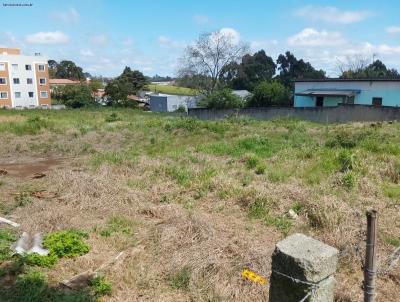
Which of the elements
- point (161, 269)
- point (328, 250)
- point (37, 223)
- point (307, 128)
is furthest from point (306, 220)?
point (307, 128)

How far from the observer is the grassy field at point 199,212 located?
12.6ft

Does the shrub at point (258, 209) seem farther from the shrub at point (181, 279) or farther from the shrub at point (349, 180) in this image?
the shrub at point (181, 279)

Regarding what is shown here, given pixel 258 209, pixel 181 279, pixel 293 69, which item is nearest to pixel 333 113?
pixel 258 209

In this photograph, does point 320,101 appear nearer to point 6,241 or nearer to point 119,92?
point 6,241

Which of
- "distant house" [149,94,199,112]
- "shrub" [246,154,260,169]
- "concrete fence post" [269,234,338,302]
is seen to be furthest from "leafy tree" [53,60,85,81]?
"concrete fence post" [269,234,338,302]

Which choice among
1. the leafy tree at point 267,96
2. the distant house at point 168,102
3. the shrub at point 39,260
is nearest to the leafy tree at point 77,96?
the distant house at point 168,102

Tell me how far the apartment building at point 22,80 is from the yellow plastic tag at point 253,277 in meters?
52.6

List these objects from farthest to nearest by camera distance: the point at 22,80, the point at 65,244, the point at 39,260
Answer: the point at 22,80
the point at 65,244
the point at 39,260

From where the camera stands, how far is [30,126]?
16.6 m

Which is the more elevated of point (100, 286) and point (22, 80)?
point (22, 80)

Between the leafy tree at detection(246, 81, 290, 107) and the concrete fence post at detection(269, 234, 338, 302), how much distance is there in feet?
97.6

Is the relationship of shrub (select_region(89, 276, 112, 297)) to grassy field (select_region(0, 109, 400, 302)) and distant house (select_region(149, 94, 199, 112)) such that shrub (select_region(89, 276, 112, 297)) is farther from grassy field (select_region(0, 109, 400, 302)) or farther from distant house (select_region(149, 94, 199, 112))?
distant house (select_region(149, 94, 199, 112))

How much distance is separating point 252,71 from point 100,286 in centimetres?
4440

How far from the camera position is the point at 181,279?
12.7 feet
